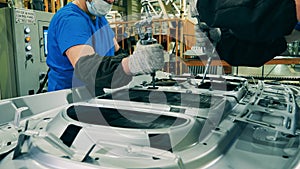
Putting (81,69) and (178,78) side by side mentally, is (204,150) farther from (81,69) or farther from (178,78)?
(178,78)

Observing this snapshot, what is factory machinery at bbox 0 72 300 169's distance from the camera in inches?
24.6

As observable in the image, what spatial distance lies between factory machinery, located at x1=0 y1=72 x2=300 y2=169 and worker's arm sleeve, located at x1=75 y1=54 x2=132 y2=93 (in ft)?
0.23

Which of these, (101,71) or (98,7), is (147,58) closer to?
(101,71)

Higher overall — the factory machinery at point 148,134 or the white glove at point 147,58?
the white glove at point 147,58

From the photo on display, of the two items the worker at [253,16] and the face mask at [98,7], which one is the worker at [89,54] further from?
the worker at [253,16]

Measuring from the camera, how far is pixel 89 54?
1.22 m

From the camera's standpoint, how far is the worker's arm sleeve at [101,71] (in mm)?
1094

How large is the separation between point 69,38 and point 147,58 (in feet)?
1.72

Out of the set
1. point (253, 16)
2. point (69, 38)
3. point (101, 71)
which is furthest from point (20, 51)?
point (253, 16)

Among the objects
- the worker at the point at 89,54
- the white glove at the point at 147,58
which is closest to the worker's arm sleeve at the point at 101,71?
the worker at the point at 89,54

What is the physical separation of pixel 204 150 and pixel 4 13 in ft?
8.82

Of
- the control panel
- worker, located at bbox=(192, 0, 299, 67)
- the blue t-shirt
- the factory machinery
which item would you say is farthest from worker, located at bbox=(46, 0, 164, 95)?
the control panel

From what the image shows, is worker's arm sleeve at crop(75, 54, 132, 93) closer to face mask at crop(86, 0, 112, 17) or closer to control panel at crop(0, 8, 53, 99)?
face mask at crop(86, 0, 112, 17)

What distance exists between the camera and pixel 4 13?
2.63 meters
